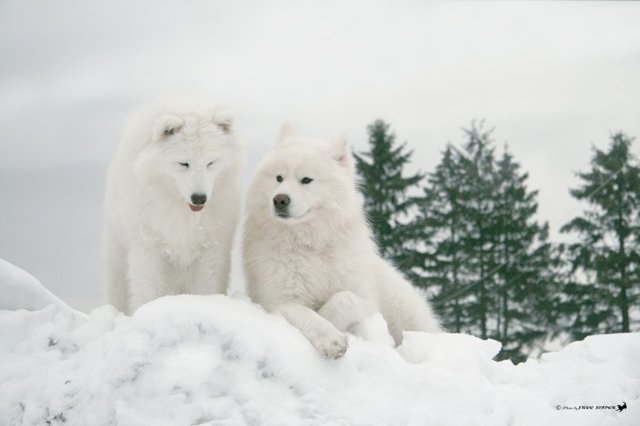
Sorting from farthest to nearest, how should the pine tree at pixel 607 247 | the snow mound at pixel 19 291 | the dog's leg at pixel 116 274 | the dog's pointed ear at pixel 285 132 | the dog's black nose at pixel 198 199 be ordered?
1. the pine tree at pixel 607 247
2. the dog's pointed ear at pixel 285 132
3. the dog's leg at pixel 116 274
4. the snow mound at pixel 19 291
5. the dog's black nose at pixel 198 199

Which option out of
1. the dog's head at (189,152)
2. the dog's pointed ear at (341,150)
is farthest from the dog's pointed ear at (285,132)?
the dog's head at (189,152)

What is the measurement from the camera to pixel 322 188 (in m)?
6.36

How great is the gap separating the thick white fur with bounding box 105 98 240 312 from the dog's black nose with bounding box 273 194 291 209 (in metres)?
0.54

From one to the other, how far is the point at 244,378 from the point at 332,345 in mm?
681

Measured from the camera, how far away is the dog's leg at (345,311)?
18.9 feet

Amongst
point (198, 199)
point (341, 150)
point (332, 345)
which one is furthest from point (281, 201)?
point (332, 345)

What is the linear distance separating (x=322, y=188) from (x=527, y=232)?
25.0m

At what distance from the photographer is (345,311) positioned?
5785 mm

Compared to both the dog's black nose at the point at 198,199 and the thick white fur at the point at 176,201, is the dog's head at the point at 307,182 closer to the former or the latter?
the thick white fur at the point at 176,201

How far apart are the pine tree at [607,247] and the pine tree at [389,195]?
6.47m

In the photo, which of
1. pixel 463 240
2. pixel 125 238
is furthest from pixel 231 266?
pixel 463 240

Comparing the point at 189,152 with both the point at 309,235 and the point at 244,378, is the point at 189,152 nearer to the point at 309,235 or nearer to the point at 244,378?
the point at 309,235

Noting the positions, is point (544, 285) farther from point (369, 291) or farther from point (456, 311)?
point (369, 291)

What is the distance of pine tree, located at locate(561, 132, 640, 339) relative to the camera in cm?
2652
